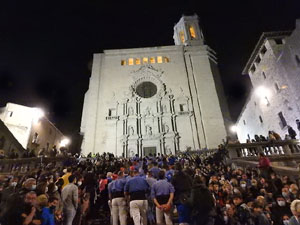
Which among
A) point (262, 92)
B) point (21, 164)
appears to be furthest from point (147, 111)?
point (21, 164)

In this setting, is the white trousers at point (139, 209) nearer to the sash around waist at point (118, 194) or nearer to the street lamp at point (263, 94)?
the sash around waist at point (118, 194)

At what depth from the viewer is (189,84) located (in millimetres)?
29953

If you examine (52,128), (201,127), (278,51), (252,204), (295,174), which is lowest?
(252,204)

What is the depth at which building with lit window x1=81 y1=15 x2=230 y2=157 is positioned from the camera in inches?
1003

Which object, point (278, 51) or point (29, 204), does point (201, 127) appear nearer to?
point (278, 51)

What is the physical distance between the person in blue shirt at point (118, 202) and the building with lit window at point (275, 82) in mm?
18561

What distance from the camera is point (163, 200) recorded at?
5.02 metres

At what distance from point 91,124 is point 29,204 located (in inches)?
947

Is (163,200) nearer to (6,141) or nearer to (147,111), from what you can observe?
(6,141)

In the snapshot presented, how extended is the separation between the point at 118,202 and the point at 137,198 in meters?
0.65

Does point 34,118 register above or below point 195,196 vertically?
above

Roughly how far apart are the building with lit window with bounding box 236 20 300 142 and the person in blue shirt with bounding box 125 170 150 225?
60.0ft

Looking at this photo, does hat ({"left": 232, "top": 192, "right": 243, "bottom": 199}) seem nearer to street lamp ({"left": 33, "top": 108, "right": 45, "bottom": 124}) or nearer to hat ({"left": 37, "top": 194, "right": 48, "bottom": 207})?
hat ({"left": 37, "top": 194, "right": 48, "bottom": 207})

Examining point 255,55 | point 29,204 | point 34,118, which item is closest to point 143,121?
point 34,118
